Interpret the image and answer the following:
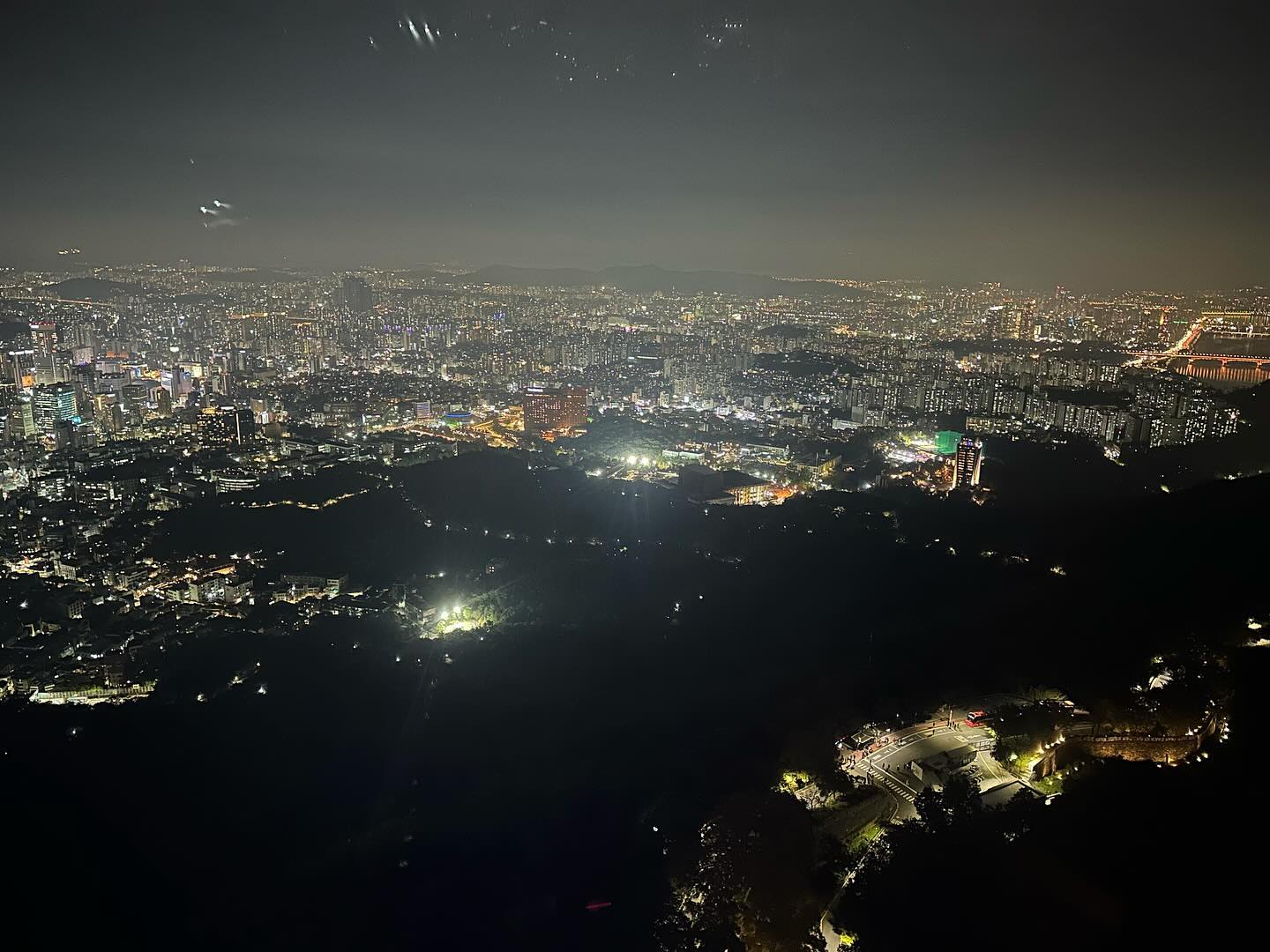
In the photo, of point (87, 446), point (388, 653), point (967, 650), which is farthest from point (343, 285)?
point (967, 650)

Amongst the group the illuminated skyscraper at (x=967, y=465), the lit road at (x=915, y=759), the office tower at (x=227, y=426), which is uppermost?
the illuminated skyscraper at (x=967, y=465)

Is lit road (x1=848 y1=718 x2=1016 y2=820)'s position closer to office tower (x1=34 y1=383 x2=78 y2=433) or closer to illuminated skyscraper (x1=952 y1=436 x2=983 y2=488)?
illuminated skyscraper (x1=952 y1=436 x2=983 y2=488)

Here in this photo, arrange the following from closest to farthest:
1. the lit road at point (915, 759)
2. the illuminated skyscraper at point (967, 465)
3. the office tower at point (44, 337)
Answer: the lit road at point (915, 759)
the illuminated skyscraper at point (967, 465)
the office tower at point (44, 337)

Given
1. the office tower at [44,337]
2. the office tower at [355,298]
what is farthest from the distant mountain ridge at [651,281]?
the office tower at [44,337]

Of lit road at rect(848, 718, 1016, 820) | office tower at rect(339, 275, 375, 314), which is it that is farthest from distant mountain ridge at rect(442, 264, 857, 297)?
lit road at rect(848, 718, 1016, 820)

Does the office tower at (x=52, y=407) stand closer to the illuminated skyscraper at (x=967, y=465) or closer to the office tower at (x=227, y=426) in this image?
the office tower at (x=227, y=426)

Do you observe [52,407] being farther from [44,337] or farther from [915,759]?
[915,759]

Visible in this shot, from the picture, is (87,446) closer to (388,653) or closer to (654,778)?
(388,653)
